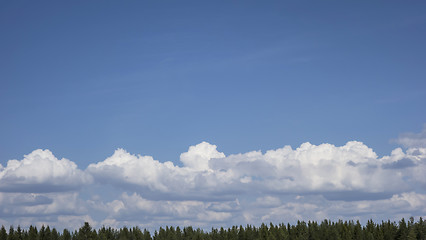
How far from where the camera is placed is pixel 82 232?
13050 centimetres

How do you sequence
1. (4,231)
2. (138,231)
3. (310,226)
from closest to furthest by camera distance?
(4,231) < (138,231) < (310,226)

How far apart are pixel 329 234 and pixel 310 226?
28.3 feet

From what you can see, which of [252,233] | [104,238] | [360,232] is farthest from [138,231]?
[360,232]

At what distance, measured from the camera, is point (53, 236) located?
5300 inches

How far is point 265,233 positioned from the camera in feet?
478

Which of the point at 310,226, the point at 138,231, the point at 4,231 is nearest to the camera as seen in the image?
the point at 4,231

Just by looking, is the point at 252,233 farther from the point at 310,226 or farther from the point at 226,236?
the point at 310,226

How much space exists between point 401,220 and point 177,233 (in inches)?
2647

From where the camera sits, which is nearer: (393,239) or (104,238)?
(104,238)

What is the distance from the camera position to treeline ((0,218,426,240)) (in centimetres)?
13225

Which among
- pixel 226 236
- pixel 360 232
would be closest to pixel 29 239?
pixel 226 236

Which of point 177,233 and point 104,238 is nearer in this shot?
point 104,238

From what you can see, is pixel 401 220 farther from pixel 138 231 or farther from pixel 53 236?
pixel 53 236

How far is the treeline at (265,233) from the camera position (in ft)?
434
